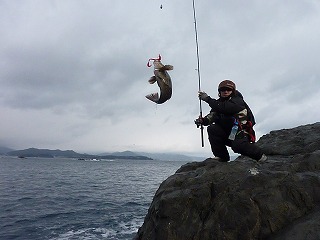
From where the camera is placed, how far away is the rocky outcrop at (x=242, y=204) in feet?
16.1

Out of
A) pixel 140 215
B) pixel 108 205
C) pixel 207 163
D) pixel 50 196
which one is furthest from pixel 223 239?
pixel 50 196

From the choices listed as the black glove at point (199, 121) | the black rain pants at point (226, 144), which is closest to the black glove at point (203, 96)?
the black glove at point (199, 121)

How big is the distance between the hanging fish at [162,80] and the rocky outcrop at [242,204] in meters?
2.41

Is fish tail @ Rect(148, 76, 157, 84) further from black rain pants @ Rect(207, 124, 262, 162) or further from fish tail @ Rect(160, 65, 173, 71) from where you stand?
black rain pants @ Rect(207, 124, 262, 162)

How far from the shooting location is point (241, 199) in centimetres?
523

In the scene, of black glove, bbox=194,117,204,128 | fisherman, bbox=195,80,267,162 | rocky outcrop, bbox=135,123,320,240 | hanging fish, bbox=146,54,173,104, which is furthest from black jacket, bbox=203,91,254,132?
hanging fish, bbox=146,54,173,104

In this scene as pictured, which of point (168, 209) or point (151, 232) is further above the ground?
point (168, 209)

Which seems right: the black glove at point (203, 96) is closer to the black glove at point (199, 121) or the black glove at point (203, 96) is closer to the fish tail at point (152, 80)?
the black glove at point (199, 121)

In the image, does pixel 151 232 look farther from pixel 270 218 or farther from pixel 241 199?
pixel 270 218

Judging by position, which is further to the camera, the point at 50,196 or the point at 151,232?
the point at 50,196

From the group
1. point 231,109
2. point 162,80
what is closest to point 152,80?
point 162,80

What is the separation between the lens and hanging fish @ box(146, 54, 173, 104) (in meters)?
7.53

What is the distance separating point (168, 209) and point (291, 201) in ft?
8.22

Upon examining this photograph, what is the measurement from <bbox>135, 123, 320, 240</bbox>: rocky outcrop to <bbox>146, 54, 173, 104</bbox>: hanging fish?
241cm
